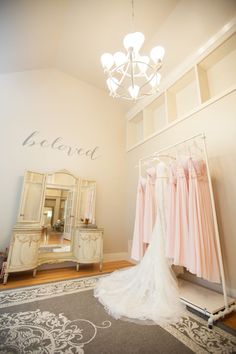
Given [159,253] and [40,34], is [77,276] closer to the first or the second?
[159,253]

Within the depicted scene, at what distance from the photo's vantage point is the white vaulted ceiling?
2219 mm

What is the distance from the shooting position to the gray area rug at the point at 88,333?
3.98 feet

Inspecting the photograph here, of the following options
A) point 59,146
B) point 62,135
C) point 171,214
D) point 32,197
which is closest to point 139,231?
point 171,214

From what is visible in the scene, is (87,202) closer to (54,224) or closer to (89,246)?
(54,224)

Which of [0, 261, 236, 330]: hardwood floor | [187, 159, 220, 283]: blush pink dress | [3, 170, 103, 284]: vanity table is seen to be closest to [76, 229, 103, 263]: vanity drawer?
[3, 170, 103, 284]: vanity table

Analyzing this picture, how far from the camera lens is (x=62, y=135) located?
142 inches

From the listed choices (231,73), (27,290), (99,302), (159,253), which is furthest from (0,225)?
(231,73)

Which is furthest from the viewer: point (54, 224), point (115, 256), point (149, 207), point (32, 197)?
point (115, 256)

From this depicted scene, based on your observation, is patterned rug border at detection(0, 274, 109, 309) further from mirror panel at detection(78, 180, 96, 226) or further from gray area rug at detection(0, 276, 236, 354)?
mirror panel at detection(78, 180, 96, 226)

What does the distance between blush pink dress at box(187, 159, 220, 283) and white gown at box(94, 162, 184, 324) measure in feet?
1.14

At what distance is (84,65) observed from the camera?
11.7 feet

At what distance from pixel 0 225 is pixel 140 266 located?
2.32 meters

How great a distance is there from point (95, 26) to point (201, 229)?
3396mm

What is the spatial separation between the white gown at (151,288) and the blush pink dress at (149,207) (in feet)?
0.70
